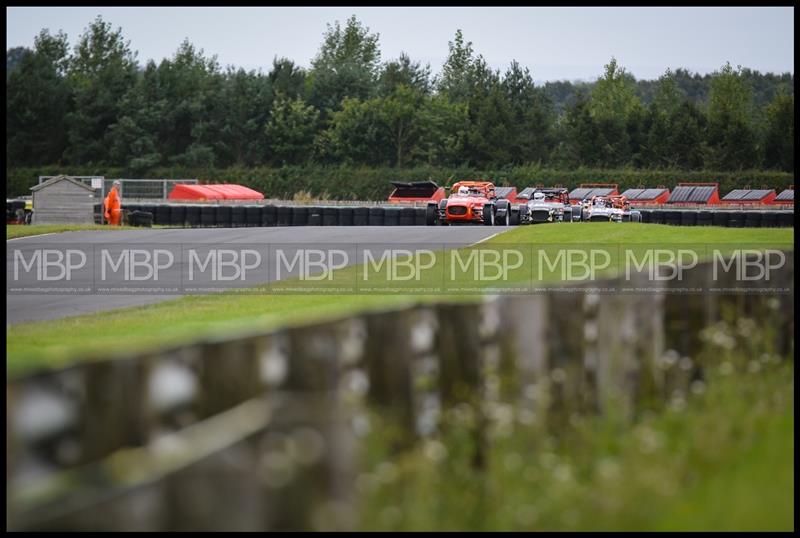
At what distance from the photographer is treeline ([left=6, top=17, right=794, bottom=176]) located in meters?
88.0

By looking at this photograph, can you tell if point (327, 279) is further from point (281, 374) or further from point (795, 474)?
point (281, 374)

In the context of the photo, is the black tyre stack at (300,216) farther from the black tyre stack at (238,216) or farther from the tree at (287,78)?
the tree at (287,78)

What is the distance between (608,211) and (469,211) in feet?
18.2

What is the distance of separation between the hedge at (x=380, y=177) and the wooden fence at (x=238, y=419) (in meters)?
72.5

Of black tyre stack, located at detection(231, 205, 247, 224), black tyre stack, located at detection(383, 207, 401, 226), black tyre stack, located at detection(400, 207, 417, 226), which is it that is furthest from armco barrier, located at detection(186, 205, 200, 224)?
black tyre stack, located at detection(400, 207, 417, 226)

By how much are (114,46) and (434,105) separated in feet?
164

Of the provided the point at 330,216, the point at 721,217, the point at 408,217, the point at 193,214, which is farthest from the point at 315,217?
the point at 721,217

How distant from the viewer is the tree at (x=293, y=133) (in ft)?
314

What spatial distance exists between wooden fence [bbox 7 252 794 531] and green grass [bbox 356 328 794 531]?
0.83 feet

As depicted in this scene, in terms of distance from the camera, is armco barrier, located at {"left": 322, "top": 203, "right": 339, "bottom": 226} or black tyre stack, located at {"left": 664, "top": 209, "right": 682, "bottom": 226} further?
black tyre stack, located at {"left": 664, "top": 209, "right": 682, "bottom": 226}

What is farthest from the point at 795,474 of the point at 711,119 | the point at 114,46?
the point at 114,46

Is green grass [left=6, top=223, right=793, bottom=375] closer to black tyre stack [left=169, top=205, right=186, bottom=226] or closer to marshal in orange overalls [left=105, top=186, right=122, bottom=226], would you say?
marshal in orange overalls [left=105, top=186, right=122, bottom=226]

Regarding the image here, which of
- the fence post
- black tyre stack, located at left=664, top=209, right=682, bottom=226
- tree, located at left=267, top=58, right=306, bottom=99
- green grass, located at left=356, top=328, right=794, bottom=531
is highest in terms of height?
tree, located at left=267, top=58, right=306, bottom=99

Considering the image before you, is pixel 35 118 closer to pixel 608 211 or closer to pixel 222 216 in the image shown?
pixel 222 216
